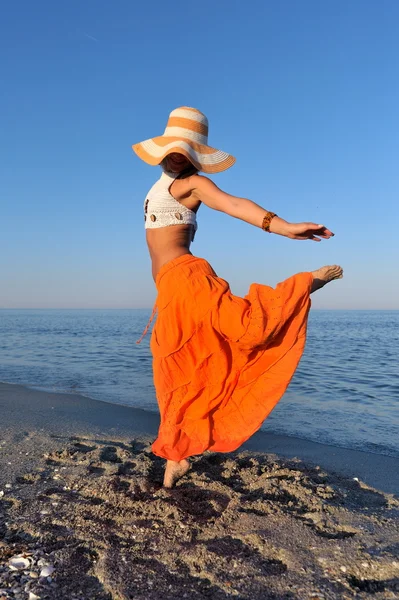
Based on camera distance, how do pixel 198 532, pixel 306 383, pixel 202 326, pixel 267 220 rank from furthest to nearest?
pixel 306 383 < pixel 202 326 < pixel 267 220 < pixel 198 532

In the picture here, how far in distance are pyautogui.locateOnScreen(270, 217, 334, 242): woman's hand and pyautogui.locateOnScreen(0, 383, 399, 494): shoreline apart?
2156 mm

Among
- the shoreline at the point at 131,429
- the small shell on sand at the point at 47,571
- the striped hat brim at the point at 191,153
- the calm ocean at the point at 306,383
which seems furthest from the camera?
the calm ocean at the point at 306,383

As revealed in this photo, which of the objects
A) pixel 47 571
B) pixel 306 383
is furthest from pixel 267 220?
pixel 306 383

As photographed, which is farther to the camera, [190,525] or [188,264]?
[188,264]

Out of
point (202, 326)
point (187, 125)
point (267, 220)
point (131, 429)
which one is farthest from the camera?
point (131, 429)

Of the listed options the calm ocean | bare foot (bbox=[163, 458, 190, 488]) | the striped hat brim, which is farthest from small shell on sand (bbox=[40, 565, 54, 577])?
the calm ocean

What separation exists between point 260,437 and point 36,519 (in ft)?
9.58

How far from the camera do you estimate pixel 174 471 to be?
10.2 feet

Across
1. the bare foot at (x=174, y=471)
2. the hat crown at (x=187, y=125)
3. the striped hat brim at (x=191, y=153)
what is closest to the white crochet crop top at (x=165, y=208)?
the striped hat brim at (x=191, y=153)

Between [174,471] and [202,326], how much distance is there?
39.9 inches

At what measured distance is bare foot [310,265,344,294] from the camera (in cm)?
292

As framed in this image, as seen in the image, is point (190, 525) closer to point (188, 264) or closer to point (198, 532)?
point (198, 532)

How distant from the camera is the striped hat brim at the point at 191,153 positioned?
2957mm

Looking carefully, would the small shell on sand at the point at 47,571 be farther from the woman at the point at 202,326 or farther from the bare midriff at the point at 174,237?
the bare midriff at the point at 174,237
